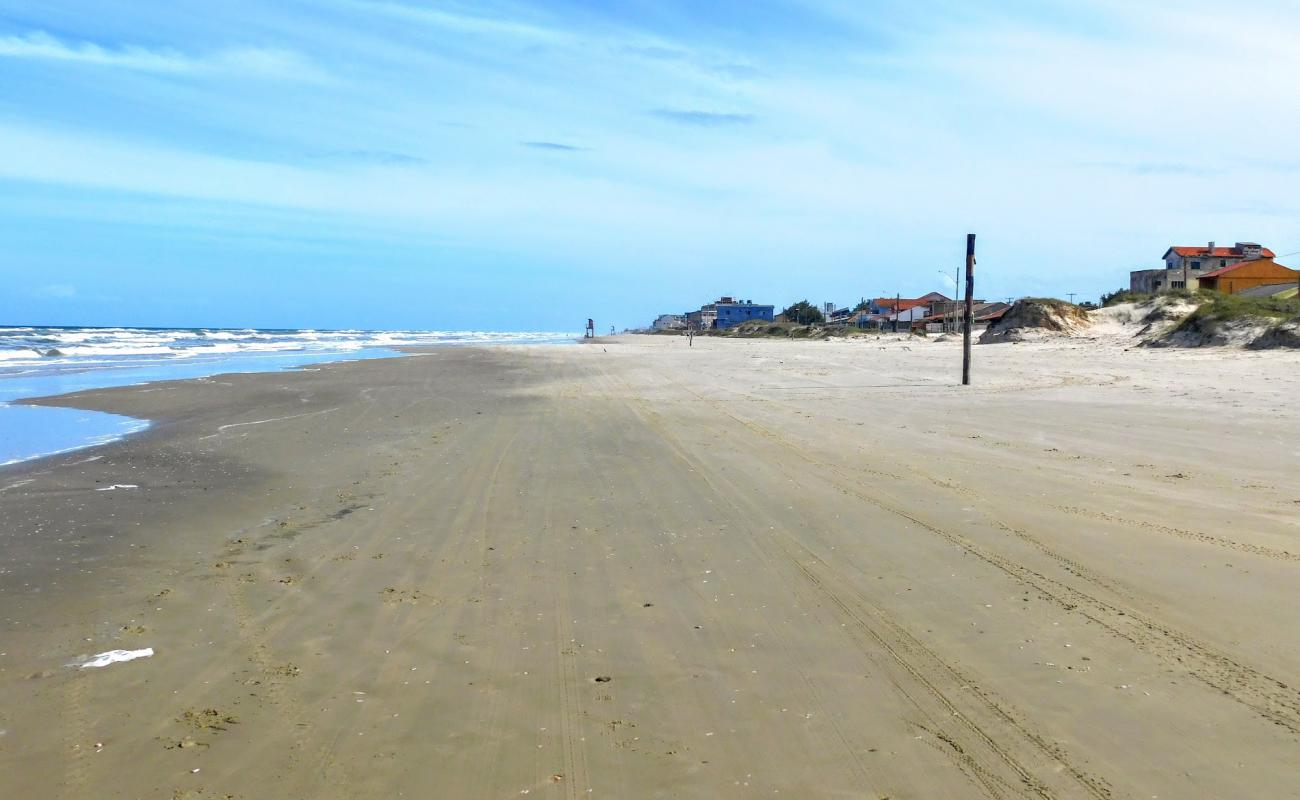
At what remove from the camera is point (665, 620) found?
5047 millimetres

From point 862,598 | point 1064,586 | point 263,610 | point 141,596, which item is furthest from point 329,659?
point 1064,586

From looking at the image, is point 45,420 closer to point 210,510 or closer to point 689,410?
point 210,510

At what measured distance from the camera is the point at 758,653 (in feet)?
14.9

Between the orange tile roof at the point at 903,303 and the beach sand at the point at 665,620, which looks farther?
the orange tile roof at the point at 903,303

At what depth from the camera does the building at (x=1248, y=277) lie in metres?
55.5

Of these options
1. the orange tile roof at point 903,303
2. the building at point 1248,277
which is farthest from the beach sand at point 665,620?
the orange tile roof at point 903,303

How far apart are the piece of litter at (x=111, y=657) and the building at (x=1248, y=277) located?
62.5m

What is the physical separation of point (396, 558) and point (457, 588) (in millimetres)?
963

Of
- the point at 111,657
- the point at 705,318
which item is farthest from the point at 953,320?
the point at 705,318

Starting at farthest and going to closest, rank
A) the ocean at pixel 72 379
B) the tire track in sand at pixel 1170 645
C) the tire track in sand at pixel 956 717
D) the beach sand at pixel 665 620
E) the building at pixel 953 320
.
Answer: the building at pixel 953 320
the ocean at pixel 72 379
the tire track in sand at pixel 1170 645
the beach sand at pixel 665 620
the tire track in sand at pixel 956 717

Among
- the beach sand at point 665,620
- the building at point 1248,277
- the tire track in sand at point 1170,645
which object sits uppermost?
the building at point 1248,277

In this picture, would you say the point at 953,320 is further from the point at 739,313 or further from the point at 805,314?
the point at 739,313

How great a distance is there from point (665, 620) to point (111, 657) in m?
2.88

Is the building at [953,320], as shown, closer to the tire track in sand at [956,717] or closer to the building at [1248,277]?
the building at [1248,277]
